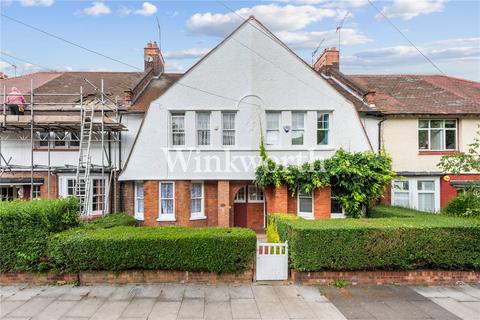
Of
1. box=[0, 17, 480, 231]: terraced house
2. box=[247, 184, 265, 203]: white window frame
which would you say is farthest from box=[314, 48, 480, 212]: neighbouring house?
box=[247, 184, 265, 203]: white window frame

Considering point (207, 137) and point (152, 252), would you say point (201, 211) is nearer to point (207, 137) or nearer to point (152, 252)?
point (207, 137)

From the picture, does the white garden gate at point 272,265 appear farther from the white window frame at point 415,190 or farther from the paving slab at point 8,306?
the white window frame at point 415,190

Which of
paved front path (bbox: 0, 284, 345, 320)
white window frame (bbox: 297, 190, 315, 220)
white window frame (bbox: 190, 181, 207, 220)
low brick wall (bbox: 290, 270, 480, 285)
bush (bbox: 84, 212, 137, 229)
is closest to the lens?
paved front path (bbox: 0, 284, 345, 320)

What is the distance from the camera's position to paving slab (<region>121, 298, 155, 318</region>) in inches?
282

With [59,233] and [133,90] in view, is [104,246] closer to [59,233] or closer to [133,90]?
[59,233]

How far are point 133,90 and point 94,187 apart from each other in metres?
5.04

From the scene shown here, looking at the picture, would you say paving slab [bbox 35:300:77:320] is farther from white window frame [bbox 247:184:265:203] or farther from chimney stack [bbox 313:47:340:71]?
chimney stack [bbox 313:47:340:71]

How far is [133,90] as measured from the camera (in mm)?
15875

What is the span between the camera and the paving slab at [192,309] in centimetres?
709

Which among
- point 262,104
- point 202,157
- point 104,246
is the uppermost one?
point 262,104

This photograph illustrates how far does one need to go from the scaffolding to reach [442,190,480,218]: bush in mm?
13969

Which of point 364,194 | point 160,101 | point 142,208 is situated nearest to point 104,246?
point 142,208

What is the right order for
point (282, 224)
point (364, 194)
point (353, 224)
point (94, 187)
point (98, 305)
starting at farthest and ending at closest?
point (94, 187) < point (364, 194) < point (282, 224) < point (353, 224) < point (98, 305)

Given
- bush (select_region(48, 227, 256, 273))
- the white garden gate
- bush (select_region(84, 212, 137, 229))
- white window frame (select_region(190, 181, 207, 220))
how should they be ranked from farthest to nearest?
white window frame (select_region(190, 181, 207, 220))
bush (select_region(84, 212, 137, 229))
the white garden gate
bush (select_region(48, 227, 256, 273))
